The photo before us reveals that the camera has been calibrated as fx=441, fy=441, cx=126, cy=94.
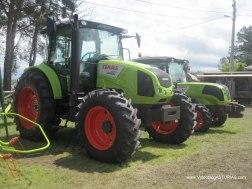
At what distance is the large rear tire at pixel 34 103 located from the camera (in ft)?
29.9

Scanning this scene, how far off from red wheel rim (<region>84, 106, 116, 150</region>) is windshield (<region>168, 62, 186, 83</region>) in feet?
25.4

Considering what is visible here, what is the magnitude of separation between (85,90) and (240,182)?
3869 millimetres

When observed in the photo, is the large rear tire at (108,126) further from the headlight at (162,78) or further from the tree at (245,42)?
the tree at (245,42)

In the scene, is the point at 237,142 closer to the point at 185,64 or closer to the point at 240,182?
the point at 240,182

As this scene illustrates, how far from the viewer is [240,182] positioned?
6707 mm

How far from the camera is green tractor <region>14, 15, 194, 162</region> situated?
762 cm

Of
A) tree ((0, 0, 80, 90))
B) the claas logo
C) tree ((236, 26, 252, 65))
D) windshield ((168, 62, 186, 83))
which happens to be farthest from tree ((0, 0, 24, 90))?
tree ((236, 26, 252, 65))

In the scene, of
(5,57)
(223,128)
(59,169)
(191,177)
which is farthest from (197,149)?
(5,57)

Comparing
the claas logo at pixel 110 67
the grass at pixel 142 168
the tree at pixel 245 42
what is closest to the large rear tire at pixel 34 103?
the grass at pixel 142 168

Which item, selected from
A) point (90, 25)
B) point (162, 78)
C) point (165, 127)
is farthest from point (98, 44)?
point (165, 127)

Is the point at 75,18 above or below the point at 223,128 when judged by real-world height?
above

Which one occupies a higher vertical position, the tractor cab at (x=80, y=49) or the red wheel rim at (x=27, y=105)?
the tractor cab at (x=80, y=49)

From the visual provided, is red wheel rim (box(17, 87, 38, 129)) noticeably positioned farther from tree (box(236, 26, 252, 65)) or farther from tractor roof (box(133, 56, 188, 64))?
tree (box(236, 26, 252, 65))


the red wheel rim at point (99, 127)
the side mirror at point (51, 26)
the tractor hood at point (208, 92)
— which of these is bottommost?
the red wheel rim at point (99, 127)
